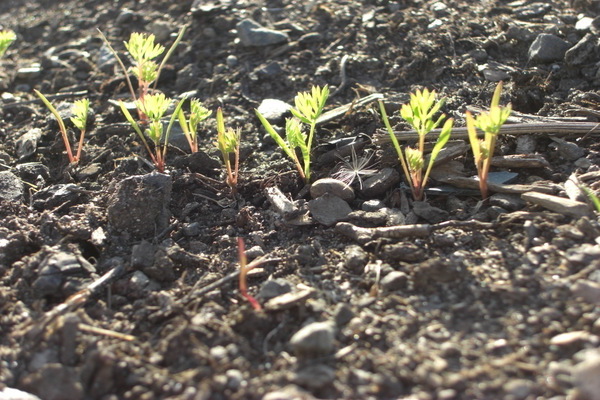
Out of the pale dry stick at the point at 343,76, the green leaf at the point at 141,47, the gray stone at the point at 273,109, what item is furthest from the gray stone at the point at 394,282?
the green leaf at the point at 141,47

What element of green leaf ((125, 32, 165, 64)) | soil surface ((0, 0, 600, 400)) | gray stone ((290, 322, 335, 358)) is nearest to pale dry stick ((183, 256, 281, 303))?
soil surface ((0, 0, 600, 400))

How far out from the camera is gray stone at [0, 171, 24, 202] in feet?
8.97

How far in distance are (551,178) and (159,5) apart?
10.7 ft

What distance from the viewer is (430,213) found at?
2.44m

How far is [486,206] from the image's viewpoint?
96.6 inches

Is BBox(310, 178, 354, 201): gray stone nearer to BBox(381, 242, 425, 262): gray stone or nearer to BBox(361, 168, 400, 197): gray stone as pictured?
BBox(361, 168, 400, 197): gray stone

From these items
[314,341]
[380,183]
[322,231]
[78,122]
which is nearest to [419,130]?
[380,183]

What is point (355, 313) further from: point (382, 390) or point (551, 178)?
point (551, 178)

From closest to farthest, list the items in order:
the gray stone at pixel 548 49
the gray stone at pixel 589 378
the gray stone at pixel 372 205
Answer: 1. the gray stone at pixel 589 378
2. the gray stone at pixel 372 205
3. the gray stone at pixel 548 49

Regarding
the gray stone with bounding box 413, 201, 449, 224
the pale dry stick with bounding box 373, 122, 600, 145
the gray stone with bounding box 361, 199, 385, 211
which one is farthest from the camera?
the pale dry stick with bounding box 373, 122, 600, 145

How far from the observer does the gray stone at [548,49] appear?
10.6 feet

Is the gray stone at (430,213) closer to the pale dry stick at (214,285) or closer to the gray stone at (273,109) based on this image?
the pale dry stick at (214,285)

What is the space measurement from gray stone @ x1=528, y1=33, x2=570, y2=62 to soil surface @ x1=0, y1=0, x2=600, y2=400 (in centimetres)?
1

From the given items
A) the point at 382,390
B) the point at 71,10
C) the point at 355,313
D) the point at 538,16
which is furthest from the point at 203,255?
the point at 71,10
